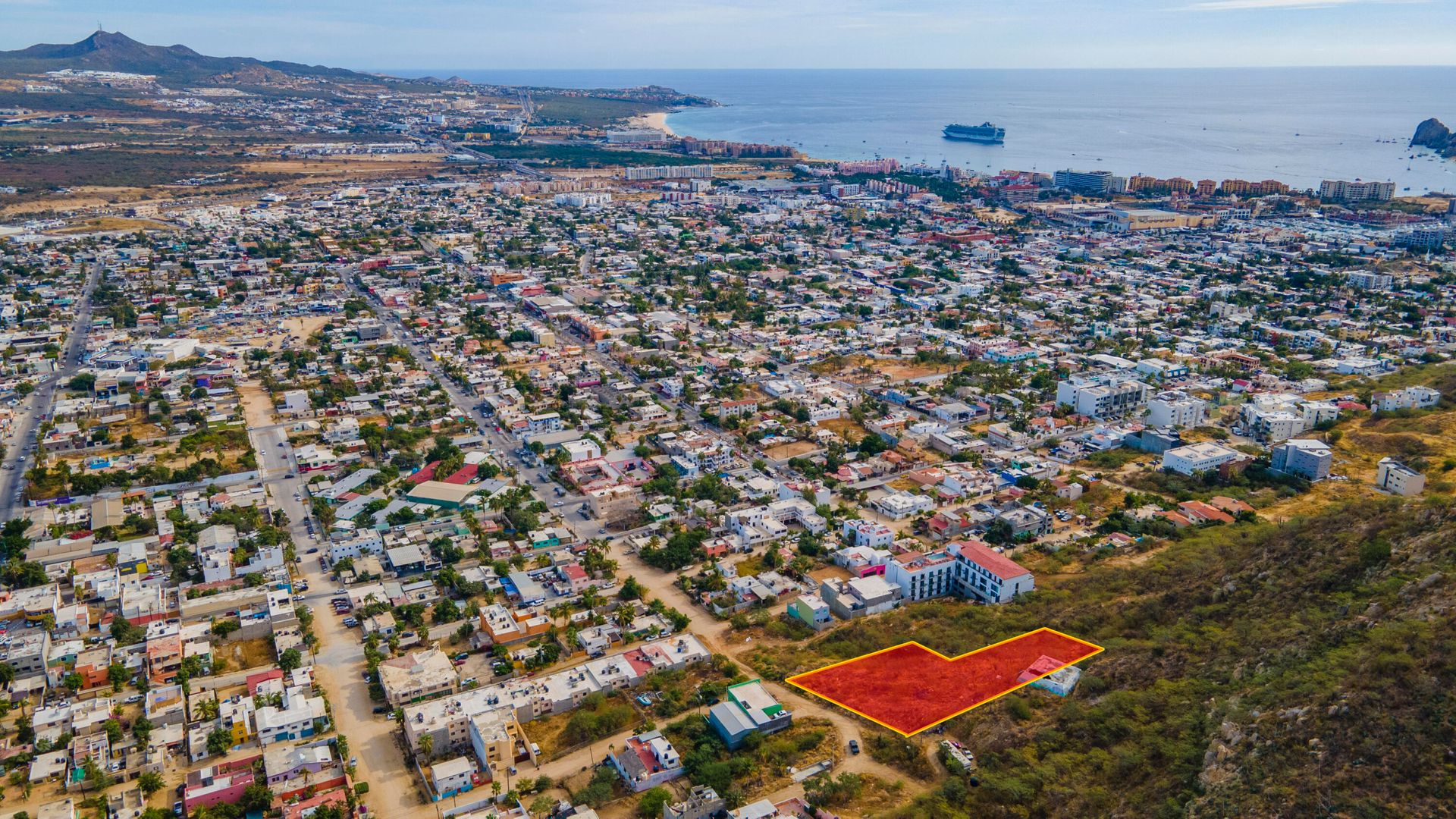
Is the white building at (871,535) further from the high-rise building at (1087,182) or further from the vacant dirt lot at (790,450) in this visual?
the high-rise building at (1087,182)

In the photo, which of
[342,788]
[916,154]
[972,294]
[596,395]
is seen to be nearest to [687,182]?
[916,154]

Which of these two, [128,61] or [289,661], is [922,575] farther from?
[128,61]

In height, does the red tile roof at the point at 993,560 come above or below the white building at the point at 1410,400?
below

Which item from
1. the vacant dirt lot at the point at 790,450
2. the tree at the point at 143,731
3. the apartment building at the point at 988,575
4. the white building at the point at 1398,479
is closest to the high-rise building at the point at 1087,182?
the white building at the point at 1398,479

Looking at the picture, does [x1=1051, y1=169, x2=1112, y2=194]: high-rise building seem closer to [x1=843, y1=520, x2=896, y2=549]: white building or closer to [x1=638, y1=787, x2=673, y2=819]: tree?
[x1=843, y1=520, x2=896, y2=549]: white building

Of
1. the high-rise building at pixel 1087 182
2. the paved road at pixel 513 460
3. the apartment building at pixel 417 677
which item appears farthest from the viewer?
the high-rise building at pixel 1087 182

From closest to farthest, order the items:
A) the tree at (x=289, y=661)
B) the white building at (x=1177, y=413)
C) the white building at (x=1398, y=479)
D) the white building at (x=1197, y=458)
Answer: the tree at (x=289, y=661), the white building at (x=1398, y=479), the white building at (x=1197, y=458), the white building at (x=1177, y=413)

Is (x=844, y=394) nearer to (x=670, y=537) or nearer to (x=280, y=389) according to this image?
(x=670, y=537)
